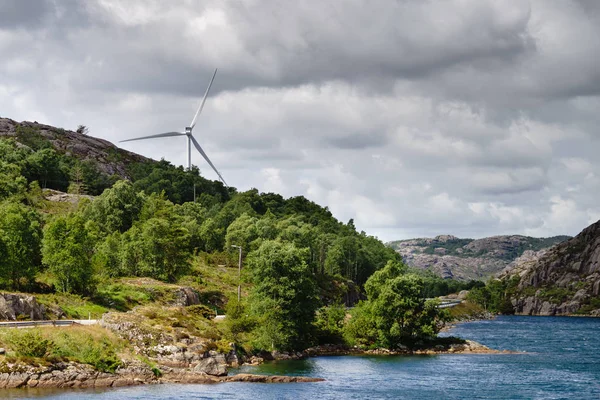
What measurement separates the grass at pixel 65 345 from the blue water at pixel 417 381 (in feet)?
21.8

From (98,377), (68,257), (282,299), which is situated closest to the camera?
(98,377)

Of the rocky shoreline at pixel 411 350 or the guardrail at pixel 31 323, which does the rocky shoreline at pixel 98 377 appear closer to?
the guardrail at pixel 31 323

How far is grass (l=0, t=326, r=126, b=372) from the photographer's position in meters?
76.6

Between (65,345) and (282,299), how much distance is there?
40.2m

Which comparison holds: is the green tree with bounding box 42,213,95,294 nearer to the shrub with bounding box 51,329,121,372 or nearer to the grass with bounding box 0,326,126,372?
the grass with bounding box 0,326,126,372

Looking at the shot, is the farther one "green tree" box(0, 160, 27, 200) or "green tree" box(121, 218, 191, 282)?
"green tree" box(0, 160, 27, 200)

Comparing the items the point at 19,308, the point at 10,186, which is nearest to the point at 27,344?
the point at 19,308

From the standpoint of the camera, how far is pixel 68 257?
106 meters

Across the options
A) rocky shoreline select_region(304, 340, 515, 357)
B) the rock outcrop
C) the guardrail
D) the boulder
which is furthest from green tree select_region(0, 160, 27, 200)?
the boulder

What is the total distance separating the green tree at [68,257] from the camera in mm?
105500

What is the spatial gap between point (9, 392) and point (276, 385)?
2960cm

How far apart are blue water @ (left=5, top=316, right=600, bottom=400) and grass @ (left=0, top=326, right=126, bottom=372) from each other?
666cm

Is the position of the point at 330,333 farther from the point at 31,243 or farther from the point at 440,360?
the point at 31,243

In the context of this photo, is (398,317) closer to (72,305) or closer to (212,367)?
(212,367)
